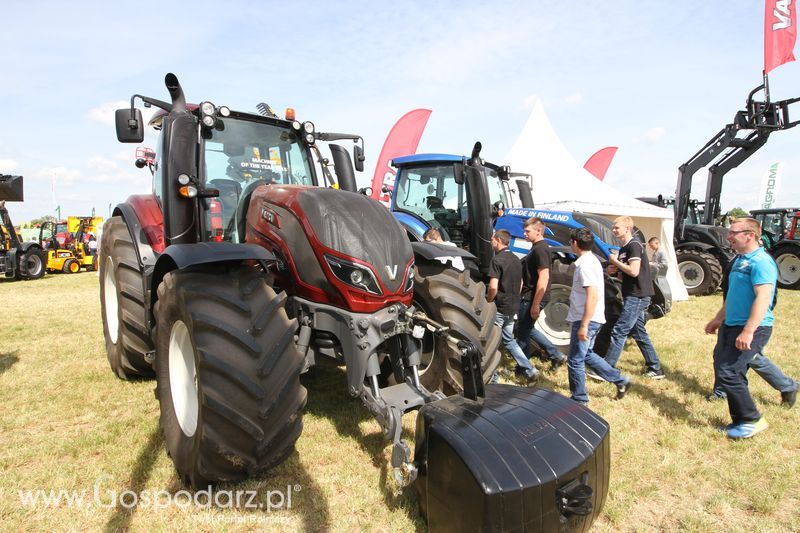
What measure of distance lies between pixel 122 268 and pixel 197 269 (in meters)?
2.03

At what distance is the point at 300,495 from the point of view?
2674 mm

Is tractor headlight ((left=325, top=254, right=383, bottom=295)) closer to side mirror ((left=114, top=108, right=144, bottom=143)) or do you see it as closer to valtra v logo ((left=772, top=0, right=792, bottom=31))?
side mirror ((left=114, top=108, right=144, bottom=143))

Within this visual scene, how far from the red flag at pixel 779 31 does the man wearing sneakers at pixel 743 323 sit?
11.2 metres

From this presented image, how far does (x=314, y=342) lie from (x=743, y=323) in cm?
298

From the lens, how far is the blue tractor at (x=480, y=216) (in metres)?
5.93

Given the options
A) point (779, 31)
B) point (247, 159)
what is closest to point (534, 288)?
point (247, 159)

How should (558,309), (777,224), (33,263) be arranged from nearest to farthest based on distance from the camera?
(558,309), (777,224), (33,263)

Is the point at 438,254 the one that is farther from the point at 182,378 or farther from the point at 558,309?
the point at 558,309

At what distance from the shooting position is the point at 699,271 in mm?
10703

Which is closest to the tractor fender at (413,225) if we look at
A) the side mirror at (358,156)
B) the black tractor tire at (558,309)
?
the black tractor tire at (558,309)

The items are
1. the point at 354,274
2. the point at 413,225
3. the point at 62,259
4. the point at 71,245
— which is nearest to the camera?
the point at 354,274

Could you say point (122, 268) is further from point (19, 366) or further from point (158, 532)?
point (158, 532)

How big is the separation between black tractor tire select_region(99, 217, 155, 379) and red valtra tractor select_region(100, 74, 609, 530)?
0.88 feet

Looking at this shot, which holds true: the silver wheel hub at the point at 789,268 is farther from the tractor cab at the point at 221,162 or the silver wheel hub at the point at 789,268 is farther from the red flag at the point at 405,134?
the tractor cab at the point at 221,162
